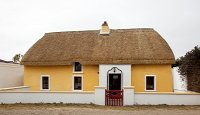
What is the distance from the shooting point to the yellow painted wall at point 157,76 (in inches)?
968

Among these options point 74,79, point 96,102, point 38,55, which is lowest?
point 96,102

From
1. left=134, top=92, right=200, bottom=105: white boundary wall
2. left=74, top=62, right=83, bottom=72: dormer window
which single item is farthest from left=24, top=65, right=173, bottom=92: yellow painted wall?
left=134, top=92, right=200, bottom=105: white boundary wall

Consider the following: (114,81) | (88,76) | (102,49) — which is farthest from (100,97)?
(102,49)

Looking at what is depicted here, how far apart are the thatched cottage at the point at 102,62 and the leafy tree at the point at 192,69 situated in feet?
4.18

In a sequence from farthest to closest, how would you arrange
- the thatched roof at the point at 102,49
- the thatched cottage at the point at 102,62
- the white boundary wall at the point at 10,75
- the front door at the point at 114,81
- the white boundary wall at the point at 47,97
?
the white boundary wall at the point at 10,75 → the front door at the point at 114,81 → the thatched roof at the point at 102,49 → the thatched cottage at the point at 102,62 → the white boundary wall at the point at 47,97

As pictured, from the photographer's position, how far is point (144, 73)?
24750 mm

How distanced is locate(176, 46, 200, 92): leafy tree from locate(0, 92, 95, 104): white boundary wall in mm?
8426

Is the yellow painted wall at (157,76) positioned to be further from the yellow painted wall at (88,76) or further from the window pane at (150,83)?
the window pane at (150,83)

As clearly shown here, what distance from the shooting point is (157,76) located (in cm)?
2462

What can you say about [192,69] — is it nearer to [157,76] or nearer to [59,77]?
[157,76]

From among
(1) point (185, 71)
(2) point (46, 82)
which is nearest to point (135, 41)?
(1) point (185, 71)

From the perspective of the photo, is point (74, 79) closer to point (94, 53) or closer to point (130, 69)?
point (94, 53)

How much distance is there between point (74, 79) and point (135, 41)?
6.94m

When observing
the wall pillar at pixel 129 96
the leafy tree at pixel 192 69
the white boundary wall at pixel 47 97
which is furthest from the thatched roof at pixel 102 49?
the white boundary wall at pixel 47 97
